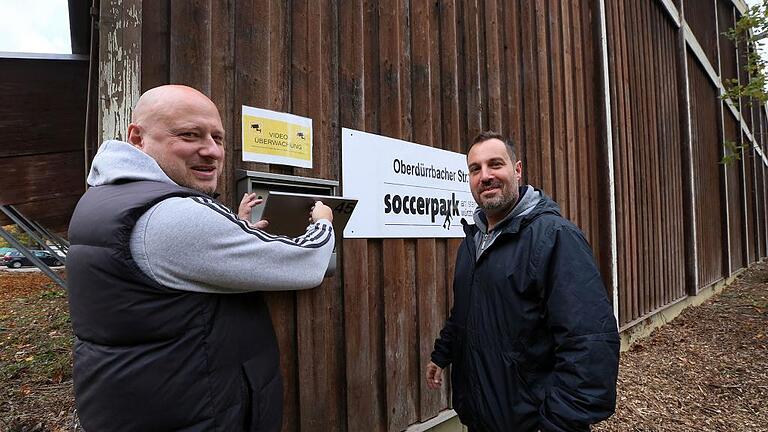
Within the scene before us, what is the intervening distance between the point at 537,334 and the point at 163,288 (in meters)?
1.43

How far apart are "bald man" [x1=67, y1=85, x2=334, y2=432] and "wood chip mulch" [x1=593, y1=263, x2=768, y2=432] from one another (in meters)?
3.40

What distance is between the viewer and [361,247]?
8.32ft

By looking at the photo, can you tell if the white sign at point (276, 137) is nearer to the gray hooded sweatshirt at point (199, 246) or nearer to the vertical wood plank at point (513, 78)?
the gray hooded sweatshirt at point (199, 246)

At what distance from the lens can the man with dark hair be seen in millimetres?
1621

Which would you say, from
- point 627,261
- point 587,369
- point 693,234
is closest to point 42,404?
point 587,369

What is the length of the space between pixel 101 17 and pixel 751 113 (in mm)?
18903

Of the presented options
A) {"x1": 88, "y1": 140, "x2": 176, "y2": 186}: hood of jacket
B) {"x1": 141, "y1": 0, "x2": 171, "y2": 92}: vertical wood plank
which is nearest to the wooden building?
{"x1": 141, "y1": 0, "x2": 171, "y2": 92}: vertical wood plank

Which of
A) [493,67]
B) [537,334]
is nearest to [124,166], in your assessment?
[537,334]

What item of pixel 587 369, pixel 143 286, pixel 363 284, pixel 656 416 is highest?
pixel 143 286

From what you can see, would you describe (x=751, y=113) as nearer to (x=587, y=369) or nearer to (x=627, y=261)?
(x=627, y=261)

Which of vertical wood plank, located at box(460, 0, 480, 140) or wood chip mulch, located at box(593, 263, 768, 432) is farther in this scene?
wood chip mulch, located at box(593, 263, 768, 432)

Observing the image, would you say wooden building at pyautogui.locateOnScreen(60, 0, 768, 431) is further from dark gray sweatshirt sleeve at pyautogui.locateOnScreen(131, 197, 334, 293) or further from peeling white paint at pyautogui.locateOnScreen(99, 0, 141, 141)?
dark gray sweatshirt sleeve at pyautogui.locateOnScreen(131, 197, 334, 293)

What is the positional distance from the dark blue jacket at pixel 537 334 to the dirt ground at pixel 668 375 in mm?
2361

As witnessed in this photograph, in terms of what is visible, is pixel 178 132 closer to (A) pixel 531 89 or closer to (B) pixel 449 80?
(B) pixel 449 80
